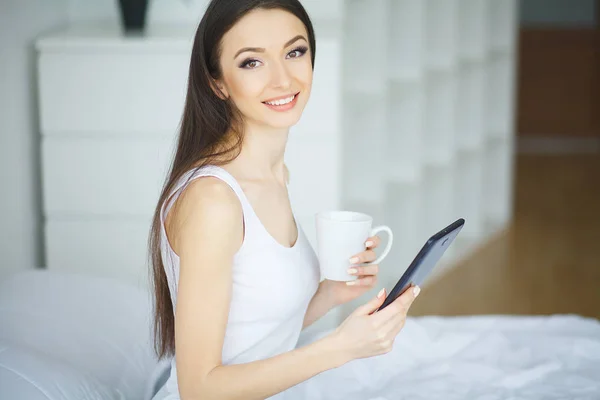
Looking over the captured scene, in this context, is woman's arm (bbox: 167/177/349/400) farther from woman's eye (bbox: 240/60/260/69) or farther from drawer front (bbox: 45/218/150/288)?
drawer front (bbox: 45/218/150/288)

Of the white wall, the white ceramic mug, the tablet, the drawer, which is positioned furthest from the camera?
the drawer

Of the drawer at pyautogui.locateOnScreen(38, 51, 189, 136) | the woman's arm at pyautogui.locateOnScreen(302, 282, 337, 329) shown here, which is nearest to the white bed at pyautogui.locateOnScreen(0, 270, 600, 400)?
the woman's arm at pyautogui.locateOnScreen(302, 282, 337, 329)

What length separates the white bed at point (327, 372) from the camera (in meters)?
A: 1.79

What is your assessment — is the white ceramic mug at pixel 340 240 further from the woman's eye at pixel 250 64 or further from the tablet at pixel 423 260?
the woman's eye at pixel 250 64

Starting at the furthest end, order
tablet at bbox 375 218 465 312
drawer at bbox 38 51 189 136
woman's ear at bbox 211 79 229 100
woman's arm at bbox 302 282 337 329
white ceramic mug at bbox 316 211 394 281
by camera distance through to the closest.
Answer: drawer at bbox 38 51 189 136 < woman's arm at bbox 302 282 337 329 < woman's ear at bbox 211 79 229 100 < white ceramic mug at bbox 316 211 394 281 < tablet at bbox 375 218 465 312

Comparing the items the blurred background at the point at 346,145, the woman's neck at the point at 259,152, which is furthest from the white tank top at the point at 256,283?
the blurred background at the point at 346,145

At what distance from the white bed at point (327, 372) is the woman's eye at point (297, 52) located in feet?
2.05

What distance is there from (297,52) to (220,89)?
0.15m

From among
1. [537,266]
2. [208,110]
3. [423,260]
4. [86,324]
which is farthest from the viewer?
[537,266]

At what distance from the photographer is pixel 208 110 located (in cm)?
167

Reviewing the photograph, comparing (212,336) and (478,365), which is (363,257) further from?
(478,365)

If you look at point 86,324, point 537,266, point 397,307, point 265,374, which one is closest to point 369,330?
point 397,307

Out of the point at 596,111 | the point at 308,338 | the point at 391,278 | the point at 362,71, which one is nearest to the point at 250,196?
the point at 308,338

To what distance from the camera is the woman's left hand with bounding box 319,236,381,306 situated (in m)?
1.60
